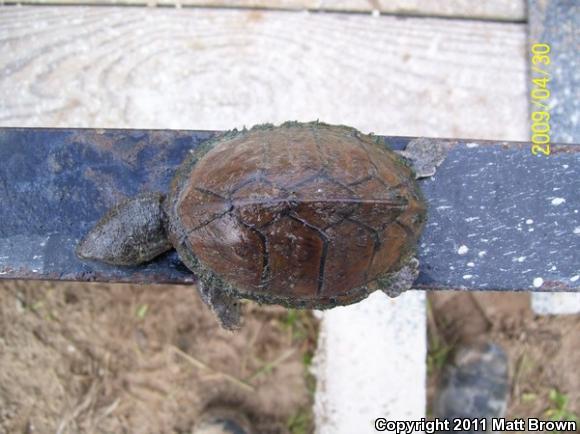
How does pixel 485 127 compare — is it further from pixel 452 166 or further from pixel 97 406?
pixel 97 406

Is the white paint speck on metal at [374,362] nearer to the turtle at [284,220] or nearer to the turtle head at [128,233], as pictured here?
the turtle at [284,220]

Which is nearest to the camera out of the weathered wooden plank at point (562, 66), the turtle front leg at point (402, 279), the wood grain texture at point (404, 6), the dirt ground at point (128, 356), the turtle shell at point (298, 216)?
the turtle shell at point (298, 216)

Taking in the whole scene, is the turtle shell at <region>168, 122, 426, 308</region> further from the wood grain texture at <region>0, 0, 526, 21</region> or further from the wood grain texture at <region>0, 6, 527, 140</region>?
the wood grain texture at <region>0, 0, 526, 21</region>

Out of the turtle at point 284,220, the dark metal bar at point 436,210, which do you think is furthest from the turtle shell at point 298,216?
the dark metal bar at point 436,210

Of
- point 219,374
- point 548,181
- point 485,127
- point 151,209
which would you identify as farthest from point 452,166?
point 219,374

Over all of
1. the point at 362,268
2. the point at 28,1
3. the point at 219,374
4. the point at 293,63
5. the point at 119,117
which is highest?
the point at 28,1

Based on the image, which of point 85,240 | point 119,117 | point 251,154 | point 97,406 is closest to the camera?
point 251,154
